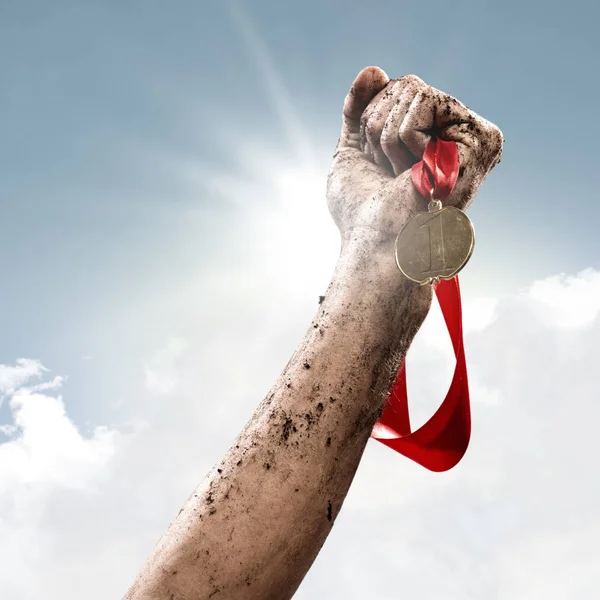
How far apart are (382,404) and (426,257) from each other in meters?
0.51

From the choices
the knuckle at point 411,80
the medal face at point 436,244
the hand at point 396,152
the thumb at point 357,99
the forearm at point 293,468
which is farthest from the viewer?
the thumb at point 357,99

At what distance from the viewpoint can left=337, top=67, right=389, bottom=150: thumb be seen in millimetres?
2607

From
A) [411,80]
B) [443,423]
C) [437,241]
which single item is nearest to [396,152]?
[411,80]

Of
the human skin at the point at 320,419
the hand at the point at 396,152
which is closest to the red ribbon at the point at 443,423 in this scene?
the human skin at the point at 320,419

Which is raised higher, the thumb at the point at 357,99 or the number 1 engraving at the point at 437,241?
the thumb at the point at 357,99

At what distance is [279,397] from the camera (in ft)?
6.39

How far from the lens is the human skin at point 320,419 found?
1779 mm

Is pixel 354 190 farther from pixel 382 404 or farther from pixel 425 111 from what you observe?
pixel 382 404

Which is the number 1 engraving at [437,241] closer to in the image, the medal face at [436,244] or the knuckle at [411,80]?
the medal face at [436,244]

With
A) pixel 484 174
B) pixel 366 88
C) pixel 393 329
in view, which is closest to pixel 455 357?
pixel 393 329

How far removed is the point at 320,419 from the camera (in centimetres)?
188

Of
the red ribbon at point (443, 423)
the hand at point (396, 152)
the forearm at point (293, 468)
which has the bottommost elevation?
the forearm at point (293, 468)

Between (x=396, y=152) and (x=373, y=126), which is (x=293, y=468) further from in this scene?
(x=373, y=126)

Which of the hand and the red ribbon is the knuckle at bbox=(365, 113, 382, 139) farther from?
the red ribbon
